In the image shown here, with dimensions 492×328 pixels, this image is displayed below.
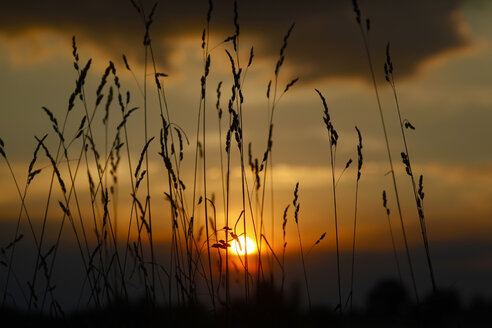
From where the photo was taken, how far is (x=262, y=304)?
2.66 meters

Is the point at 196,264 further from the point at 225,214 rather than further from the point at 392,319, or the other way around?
the point at 392,319

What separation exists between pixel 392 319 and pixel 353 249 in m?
0.43

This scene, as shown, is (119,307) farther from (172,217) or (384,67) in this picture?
(384,67)

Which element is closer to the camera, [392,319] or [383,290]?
[392,319]

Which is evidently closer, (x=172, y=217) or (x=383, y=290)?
(x=172, y=217)

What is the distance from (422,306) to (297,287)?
62 centimetres

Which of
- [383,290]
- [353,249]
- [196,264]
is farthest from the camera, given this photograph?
[383,290]

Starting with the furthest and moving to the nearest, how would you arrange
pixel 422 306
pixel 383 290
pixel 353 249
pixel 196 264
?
pixel 383 290 < pixel 353 249 < pixel 196 264 < pixel 422 306

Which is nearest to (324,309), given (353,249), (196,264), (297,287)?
(297,287)

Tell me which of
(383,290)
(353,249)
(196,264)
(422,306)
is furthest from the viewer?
(383,290)

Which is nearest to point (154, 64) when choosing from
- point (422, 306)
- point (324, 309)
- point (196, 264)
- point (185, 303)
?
point (196, 264)

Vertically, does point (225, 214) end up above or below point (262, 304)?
above

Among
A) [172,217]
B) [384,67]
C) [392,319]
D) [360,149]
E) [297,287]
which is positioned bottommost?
[392,319]

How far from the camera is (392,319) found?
121 inches
